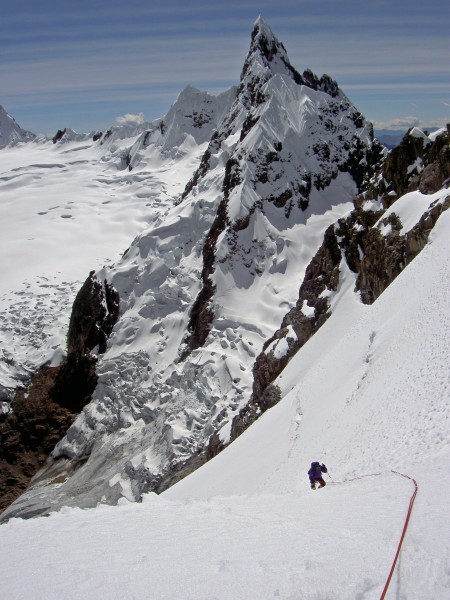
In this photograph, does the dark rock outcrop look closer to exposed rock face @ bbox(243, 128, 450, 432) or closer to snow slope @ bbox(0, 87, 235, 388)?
exposed rock face @ bbox(243, 128, 450, 432)

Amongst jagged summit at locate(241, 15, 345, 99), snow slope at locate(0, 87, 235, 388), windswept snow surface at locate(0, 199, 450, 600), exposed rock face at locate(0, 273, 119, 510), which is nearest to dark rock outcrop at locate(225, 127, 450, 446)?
windswept snow surface at locate(0, 199, 450, 600)

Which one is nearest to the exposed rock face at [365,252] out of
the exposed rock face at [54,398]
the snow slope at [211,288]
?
the snow slope at [211,288]

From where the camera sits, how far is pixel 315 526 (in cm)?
1112

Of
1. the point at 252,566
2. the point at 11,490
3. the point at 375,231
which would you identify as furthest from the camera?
the point at 11,490

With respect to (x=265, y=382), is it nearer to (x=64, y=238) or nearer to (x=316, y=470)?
(x=316, y=470)

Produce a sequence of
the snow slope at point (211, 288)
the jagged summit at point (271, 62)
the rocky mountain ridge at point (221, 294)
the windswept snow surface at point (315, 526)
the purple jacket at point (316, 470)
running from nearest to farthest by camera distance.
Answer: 1. the windswept snow surface at point (315, 526)
2. the purple jacket at point (316, 470)
3. the rocky mountain ridge at point (221, 294)
4. the snow slope at point (211, 288)
5. the jagged summit at point (271, 62)

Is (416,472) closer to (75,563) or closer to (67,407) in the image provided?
(75,563)

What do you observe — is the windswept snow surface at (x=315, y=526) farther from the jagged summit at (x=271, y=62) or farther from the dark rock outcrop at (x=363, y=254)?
the jagged summit at (x=271, y=62)

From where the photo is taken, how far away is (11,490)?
71625 millimetres

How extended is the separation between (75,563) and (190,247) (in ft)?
254

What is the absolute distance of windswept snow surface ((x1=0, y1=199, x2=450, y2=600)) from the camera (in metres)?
8.48

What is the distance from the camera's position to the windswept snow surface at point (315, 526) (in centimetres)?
848

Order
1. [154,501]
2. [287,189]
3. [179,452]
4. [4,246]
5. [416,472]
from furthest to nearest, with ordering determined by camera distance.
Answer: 1. [4,246]
2. [287,189]
3. [179,452]
4. [154,501]
5. [416,472]

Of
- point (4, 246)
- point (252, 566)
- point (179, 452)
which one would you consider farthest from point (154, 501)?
point (4, 246)
